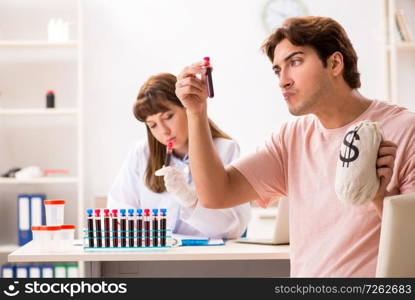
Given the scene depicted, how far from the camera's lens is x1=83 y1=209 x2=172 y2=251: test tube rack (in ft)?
7.79

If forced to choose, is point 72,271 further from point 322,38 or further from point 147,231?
point 322,38

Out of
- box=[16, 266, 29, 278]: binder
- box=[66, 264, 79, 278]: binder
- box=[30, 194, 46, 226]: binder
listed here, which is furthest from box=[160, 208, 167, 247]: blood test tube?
box=[30, 194, 46, 226]: binder

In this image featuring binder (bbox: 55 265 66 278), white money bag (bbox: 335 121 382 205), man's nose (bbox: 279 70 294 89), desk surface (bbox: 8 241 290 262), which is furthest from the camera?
binder (bbox: 55 265 66 278)

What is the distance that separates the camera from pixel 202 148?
1670mm

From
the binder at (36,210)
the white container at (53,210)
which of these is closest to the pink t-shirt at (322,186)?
the white container at (53,210)

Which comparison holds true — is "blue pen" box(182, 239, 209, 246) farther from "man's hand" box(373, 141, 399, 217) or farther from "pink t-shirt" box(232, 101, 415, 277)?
"man's hand" box(373, 141, 399, 217)

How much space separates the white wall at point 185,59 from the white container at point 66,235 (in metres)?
1.93

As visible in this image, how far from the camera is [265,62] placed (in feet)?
15.0

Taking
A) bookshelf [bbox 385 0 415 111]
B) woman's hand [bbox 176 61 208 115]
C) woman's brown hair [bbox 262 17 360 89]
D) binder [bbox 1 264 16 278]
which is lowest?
binder [bbox 1 264 16 278]

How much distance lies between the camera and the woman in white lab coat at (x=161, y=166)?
272 centimetres

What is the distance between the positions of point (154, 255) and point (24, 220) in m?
2.10

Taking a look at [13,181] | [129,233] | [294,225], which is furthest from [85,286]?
[13,181]

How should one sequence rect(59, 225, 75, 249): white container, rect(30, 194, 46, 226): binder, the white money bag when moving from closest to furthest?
the white money bag, rect(59, 225, 75, 249): white container, rect(30, 194, 46, 226): binder

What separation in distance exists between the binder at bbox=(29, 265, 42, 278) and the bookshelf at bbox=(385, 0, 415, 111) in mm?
2481
